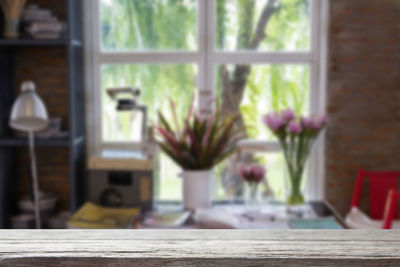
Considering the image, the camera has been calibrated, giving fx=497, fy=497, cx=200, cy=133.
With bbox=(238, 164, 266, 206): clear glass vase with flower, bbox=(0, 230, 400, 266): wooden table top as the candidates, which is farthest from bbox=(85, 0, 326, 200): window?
bbox=(0, 230, 400, 266): wooden table top

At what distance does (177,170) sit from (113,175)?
0.61 meters

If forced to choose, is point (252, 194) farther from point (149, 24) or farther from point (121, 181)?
point (149, 24)

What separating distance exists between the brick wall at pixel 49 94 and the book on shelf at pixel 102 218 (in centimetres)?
75

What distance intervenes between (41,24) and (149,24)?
0.76 metres

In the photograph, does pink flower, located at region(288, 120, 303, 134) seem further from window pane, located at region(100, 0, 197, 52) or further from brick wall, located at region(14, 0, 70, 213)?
brick wall, located at region(14, 0, 70, 213)

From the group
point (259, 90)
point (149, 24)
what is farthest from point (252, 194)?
point (149, 24)

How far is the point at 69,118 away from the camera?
320 centimetres

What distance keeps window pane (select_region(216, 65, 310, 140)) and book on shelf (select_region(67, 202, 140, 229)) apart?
3.69 feet

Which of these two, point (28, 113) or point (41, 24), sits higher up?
point (41, 24)

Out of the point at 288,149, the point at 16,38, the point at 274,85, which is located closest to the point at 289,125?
the point at 288,149

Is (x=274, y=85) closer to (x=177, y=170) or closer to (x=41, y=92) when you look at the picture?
(x=177, y=170)

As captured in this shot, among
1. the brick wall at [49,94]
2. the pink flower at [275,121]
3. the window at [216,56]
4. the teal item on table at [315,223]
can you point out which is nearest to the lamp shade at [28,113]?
the brick wall at [49,94]

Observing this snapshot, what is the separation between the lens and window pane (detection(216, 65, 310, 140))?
351 cm

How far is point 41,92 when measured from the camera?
3512 millimetres
